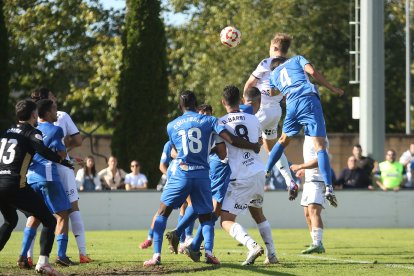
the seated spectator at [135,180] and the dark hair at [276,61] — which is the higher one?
the dark hair at [276,61]

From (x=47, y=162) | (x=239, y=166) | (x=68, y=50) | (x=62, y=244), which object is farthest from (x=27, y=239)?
(x=68, y=50)

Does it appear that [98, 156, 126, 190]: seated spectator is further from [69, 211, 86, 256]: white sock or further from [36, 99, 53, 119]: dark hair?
[36, 99, 53, 119]: dark hair

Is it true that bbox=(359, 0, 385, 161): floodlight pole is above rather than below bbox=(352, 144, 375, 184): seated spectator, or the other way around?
above

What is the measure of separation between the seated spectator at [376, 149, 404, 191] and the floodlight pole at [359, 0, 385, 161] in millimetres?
→ 963

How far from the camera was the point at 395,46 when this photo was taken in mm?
56875

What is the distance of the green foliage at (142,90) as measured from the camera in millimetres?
33344

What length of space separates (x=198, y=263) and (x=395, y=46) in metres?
44.2

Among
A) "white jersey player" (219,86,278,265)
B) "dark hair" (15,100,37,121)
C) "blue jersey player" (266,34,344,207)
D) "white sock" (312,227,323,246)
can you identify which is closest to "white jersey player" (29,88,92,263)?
"dark hair" (15,100,37,121)

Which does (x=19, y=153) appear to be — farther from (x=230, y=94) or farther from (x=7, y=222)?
(x=230, y=94)

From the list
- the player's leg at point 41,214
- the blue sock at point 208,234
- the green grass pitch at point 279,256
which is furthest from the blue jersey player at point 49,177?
the blue sock at point 208,234

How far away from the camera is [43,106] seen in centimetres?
1433

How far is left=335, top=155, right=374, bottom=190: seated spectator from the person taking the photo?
1035 inches

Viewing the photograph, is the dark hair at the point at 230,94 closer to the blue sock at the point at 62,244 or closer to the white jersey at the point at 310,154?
the white jersey at the point at 310,154

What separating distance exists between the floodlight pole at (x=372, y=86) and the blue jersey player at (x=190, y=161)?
14459 mm
